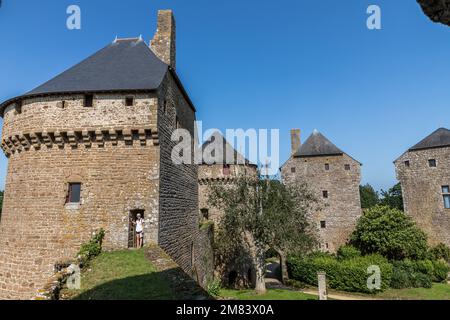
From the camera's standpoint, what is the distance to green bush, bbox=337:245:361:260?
25.2 m

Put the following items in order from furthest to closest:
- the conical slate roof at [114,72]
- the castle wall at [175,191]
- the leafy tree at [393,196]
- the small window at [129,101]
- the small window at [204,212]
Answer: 1. the leafy tree at [393,196]
2. the small window at [204,212]
3. the castle wall at [175,191]
4. the conical slate roof at [114,72]
5. the small window at [129,101]

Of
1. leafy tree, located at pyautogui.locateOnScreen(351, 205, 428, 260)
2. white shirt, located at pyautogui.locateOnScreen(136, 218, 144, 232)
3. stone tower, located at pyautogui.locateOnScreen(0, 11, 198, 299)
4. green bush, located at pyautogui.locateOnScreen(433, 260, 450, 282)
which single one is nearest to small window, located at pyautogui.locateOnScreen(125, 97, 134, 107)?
stone tower, located at pyautogui.locateOnScreen(0, 11, 198, 299)

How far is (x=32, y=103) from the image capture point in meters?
11.1

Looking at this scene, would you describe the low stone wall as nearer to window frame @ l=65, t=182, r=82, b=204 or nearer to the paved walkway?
window frame @ l=65, t=182, r=82, b=204

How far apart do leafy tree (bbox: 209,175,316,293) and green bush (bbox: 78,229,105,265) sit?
10.9 m

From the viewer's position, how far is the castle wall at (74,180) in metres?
10.0

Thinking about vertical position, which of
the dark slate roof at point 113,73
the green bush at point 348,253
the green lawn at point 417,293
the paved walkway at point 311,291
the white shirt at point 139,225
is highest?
the dark slate roof at point 113,73

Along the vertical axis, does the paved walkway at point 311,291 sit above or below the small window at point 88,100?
below

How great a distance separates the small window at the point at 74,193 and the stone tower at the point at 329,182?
892 inches

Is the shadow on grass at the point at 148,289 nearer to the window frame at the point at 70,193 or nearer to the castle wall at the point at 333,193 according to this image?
the window frame at the point at 70,193

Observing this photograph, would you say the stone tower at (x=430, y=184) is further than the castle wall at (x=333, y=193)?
No

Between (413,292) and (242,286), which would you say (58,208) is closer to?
(242,286)

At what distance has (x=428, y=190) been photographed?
25.7m

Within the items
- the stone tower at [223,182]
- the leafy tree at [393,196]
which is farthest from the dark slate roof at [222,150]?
the leafy tree at [393,196]
